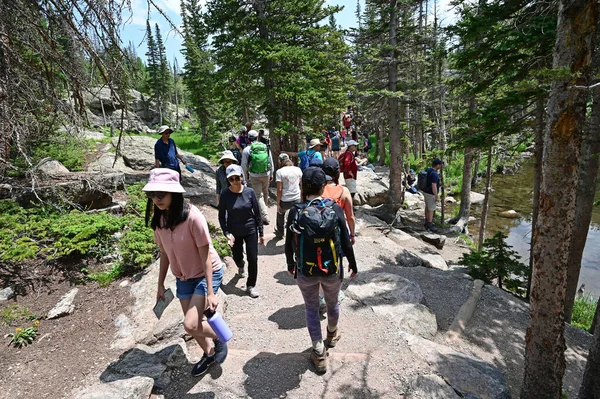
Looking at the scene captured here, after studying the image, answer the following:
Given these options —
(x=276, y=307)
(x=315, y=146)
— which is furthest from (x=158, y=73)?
(x=276, y=307)

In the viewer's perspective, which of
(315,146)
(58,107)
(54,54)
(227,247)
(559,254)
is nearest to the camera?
(559,254)

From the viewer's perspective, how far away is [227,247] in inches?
267

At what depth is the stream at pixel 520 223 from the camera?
1201 centimetres

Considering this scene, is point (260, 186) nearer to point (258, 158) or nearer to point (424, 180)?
point (258, 158)

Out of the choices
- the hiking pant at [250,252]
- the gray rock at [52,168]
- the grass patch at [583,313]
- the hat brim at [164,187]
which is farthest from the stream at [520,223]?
the gray rock at [52,168]

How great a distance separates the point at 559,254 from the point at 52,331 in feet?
20.5

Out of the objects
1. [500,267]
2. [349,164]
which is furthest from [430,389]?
[349,164]

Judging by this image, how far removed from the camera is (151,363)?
3.74 m

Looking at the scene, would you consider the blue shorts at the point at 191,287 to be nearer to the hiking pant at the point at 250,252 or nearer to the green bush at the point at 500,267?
the hiking pant at the point at 250,252

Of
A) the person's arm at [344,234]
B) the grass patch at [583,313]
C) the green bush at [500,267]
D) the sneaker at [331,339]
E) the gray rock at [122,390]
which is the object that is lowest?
the grass patch at [583,313]

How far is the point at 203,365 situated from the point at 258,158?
4.38m

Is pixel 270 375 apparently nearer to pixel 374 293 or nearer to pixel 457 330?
pixel 374 293

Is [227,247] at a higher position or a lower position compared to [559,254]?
lower

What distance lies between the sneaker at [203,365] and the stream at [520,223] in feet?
25.4
